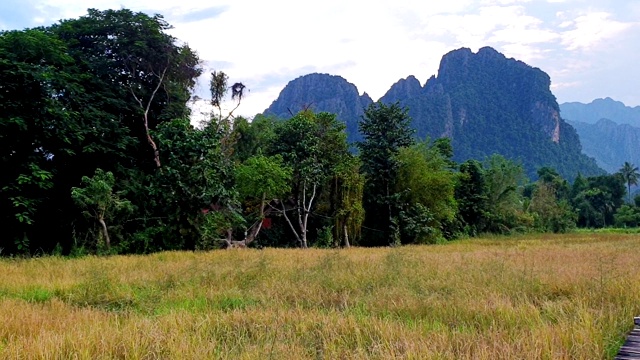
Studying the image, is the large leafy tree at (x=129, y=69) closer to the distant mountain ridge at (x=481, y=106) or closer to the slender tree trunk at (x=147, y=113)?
the slender tree trunk at (x=147, y=113)

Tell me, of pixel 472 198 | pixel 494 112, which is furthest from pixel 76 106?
pixel 494 112

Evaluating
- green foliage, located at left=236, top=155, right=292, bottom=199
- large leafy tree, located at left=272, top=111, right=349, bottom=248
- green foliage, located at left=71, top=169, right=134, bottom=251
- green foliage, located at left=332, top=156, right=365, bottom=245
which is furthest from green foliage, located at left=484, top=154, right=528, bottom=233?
green foliage, located at left=71, top=169, right=134, bottom=251

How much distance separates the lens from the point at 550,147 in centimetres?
14875

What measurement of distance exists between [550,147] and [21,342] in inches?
6527

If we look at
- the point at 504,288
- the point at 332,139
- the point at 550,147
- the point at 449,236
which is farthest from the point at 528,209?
the point at 550,147

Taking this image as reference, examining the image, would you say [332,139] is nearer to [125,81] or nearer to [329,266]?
[125,81]

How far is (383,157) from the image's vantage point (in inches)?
1223

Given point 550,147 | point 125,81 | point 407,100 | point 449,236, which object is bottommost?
point 449,236

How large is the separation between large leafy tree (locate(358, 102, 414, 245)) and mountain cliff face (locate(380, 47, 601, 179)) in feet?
367

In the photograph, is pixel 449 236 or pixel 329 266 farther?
pixel 449 236

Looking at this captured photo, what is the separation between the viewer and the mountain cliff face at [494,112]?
148 m

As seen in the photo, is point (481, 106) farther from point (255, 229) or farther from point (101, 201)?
point (101, 201)

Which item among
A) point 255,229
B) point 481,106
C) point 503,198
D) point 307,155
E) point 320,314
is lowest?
point 255,229

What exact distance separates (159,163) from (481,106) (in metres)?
165
